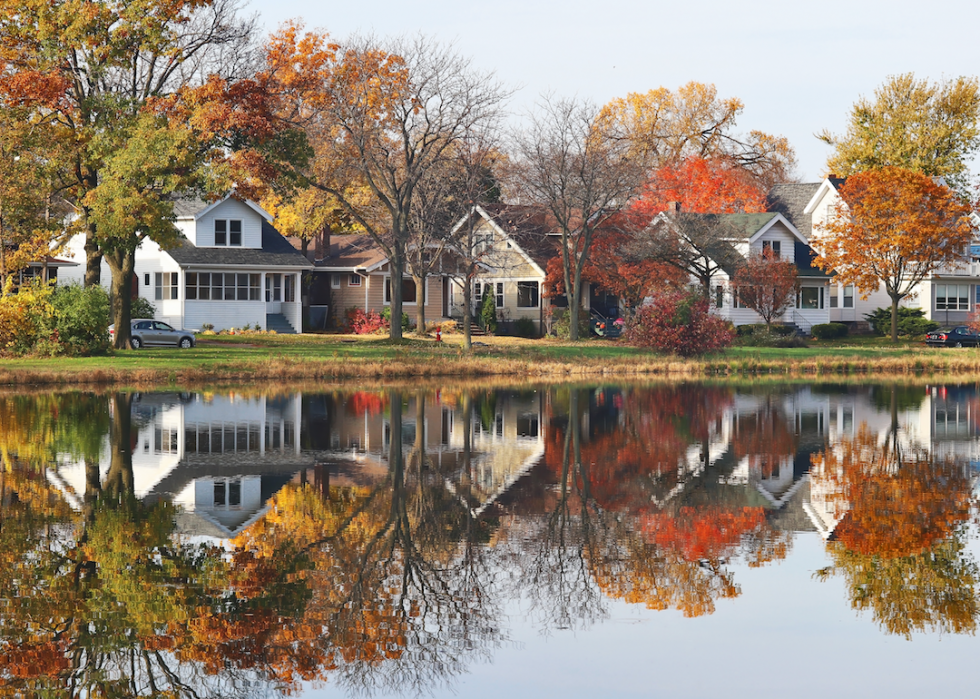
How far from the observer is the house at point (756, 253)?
2625 inches

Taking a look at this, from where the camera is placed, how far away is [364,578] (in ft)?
A: 39.9

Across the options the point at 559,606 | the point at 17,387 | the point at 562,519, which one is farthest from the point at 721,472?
the point at 17,387

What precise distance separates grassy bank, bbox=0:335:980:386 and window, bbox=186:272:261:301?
6731mm

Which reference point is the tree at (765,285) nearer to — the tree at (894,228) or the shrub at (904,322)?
the tree at (894,228)

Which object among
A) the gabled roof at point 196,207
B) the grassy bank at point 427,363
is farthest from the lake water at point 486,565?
the gabled roof at point 196,207

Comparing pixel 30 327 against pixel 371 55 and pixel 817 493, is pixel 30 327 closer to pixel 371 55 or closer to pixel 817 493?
pixel 371 55

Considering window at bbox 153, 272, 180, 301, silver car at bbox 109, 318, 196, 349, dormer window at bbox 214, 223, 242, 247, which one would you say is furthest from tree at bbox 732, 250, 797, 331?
window at bbox 153, 272, 180, 301

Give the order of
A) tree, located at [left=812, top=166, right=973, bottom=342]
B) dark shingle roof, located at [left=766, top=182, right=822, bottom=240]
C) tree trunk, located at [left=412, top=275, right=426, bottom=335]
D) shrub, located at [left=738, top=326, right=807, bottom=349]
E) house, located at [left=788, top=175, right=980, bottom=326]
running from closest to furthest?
1. tree trunk, located at [left=412, top=275, right=426, bottom=335]
2. shrub, located at [left=738, top=326, right=807, bottom=349]
3. tree, located at [left=812, top=166, right=973, bottom=342]
4. house, located at [left=788, top=175, right=980, bottom=326]
5. dark shingle roof, located at [left=766, top=182, right=822, bottom=240]

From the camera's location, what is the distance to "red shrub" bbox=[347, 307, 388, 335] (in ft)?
226

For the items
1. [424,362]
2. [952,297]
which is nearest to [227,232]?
[424,362]

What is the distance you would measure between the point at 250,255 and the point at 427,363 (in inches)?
877

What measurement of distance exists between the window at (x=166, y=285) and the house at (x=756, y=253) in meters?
26.2

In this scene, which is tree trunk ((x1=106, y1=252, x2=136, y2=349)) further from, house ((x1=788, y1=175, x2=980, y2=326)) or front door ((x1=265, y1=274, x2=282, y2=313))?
house ((x1=788, y1=175, x2=980, y2=326))

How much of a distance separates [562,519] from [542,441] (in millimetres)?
9466
